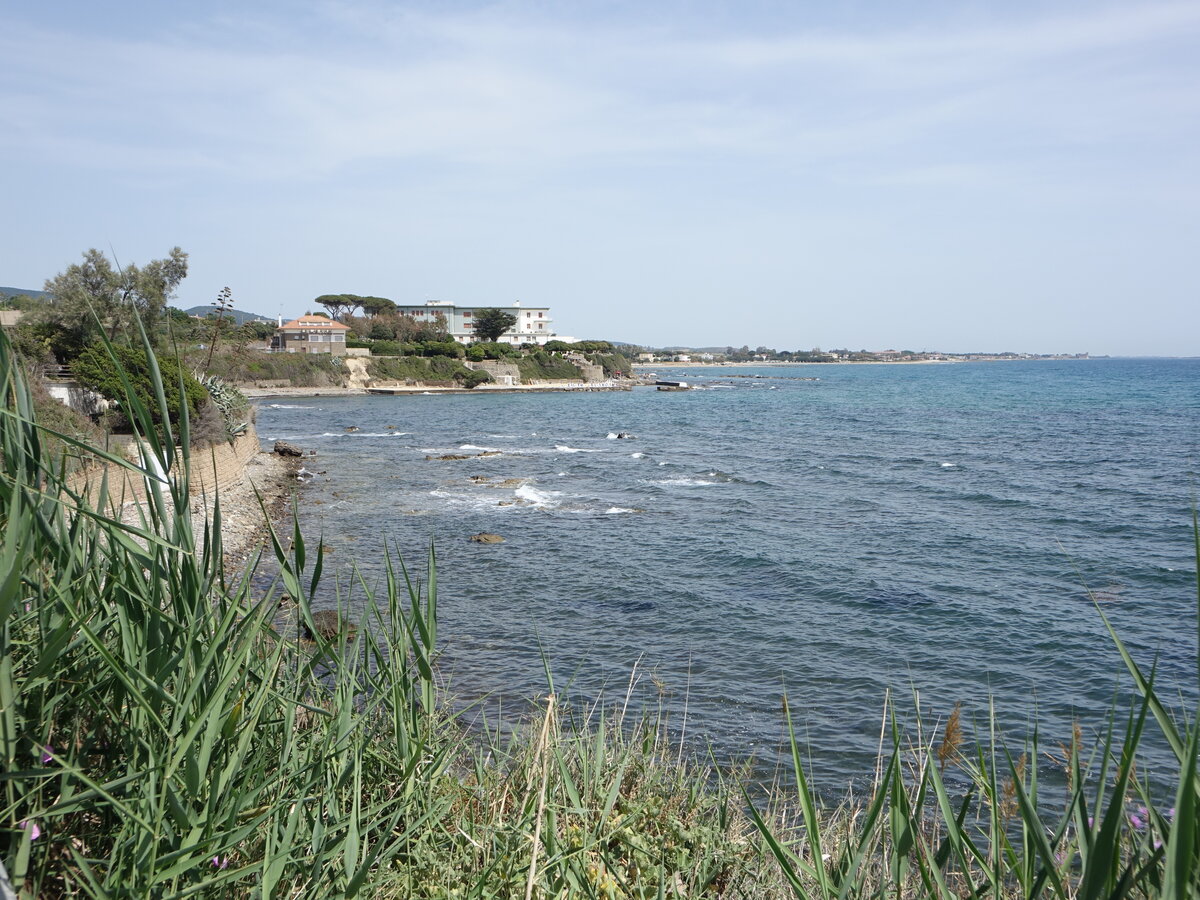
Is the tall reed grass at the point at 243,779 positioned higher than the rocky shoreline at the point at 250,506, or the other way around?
the tall reed grass at the point at 243,779

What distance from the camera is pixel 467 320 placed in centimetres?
12038

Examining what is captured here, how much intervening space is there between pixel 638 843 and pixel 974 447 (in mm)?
39956

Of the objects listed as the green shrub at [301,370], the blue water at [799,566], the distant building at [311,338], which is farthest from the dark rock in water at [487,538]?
the distant building at [311,338]

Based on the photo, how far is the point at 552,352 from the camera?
346 ft

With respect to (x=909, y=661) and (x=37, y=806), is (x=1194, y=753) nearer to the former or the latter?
(x=37, y=806)

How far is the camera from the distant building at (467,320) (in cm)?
11844

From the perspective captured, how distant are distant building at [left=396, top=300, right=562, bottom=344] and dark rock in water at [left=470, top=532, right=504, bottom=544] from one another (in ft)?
312

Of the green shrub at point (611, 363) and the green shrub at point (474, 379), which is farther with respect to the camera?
the green shrub at point (611, 363)

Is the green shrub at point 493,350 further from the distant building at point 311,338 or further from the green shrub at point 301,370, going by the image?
the green shrub at point 301,370

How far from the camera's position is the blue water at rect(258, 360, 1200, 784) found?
11617 mm

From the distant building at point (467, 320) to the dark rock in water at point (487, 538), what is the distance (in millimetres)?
95226

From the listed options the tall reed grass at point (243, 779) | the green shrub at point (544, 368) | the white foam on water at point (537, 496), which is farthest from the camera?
the green shrub at point (544, 368)

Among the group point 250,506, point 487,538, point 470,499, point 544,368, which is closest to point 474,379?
point 544,368

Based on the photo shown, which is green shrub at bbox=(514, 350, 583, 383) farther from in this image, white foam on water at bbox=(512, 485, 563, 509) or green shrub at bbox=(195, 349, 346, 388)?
white foam on water at bbox=(512, 485, 563, 509)
